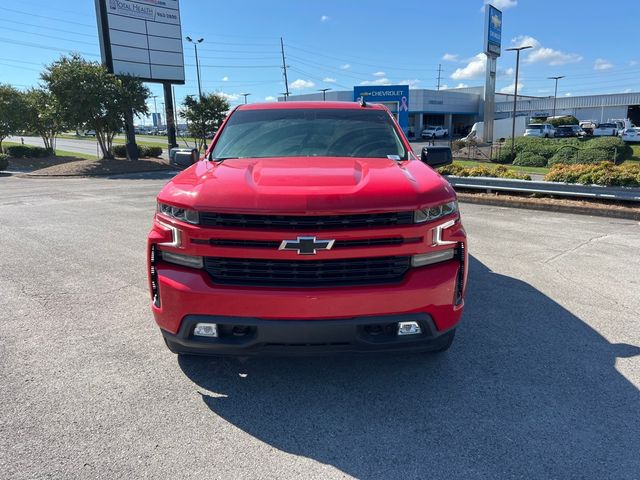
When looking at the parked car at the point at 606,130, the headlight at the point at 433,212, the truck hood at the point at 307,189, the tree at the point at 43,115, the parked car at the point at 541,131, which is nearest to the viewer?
the truck hood at the point at 307,189

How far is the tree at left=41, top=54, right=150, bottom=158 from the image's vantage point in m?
22.2

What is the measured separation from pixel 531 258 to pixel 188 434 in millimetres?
5180

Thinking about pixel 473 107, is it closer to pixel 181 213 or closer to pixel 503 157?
pixel 503 157

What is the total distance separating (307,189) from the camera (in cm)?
266

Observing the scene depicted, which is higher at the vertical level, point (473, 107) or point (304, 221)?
point (473, 107)

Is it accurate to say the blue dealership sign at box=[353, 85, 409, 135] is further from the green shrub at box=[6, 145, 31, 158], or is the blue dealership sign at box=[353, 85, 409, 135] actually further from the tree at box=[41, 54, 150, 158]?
the green shrub at box=[6, 145, 31, 158]

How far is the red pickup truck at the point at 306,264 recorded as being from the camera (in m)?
2.59

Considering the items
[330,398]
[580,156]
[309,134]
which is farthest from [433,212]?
[580,156]

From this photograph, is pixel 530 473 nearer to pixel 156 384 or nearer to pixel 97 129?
pixel 156 384

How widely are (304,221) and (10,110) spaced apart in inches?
1275

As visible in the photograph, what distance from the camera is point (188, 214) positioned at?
8.82 feet

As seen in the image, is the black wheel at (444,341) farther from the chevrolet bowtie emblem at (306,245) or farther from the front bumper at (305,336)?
the chevrolet bowtie emblem at (306,245)

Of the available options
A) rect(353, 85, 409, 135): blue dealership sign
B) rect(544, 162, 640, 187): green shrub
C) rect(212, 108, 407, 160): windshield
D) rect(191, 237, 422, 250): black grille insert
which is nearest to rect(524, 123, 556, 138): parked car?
rect(353, 85, 409, 135): blue dealership sign

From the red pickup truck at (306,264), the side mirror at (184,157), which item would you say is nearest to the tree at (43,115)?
the side mirror at (184,157)
